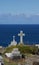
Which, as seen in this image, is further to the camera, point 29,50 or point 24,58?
point 29,50

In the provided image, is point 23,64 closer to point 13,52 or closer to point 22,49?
point 13,52

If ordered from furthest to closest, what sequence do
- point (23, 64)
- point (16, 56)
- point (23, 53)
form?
point (23, 53) < point (16, 56) < point (23, 64)

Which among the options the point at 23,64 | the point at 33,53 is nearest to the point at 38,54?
the point at 33,53

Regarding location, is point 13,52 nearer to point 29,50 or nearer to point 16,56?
point 16,56

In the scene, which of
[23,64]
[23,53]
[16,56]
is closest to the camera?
[23,64]

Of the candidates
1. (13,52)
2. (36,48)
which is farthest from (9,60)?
(36,48)

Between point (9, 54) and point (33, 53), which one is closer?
point (9, 54)

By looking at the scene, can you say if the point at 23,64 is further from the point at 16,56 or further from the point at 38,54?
the point at 38,54

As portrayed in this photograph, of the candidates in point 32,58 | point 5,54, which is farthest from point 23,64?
point 5,54
